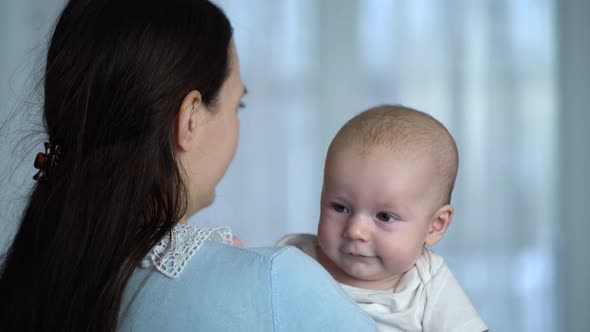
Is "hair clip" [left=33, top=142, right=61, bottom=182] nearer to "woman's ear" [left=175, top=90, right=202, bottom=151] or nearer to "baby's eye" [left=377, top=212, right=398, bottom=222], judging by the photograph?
"woman's ear" [left=175, top=90, right=202, bottom=151]

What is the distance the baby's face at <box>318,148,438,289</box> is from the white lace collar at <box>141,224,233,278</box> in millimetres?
434

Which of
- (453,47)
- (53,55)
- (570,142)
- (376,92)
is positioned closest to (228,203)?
(376,92)

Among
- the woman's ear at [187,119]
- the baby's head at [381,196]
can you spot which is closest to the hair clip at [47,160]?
the woman's ear at [187,119]

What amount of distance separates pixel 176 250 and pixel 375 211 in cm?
56

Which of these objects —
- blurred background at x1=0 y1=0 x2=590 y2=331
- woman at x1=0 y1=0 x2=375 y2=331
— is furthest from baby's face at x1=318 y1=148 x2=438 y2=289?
blurred background at x1=0 y1=0 x2=590 y2=331

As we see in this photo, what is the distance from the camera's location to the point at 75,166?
110cm

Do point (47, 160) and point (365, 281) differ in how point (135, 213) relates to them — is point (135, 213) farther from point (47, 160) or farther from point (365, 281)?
point (365, 281)

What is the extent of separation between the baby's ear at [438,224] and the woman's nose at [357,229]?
184 mm

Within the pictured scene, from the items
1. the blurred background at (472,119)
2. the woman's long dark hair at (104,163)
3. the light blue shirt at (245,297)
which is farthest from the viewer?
the blurred background at (472,119)

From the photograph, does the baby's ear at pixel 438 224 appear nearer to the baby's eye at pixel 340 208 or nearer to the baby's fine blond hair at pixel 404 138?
the baby's fine blond hair at pixel 404 138

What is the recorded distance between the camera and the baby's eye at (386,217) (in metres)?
1.47

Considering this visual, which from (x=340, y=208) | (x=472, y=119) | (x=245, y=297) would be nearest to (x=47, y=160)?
(x=245, y=297)

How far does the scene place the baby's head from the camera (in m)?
1.45

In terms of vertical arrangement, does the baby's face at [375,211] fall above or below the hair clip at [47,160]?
below
